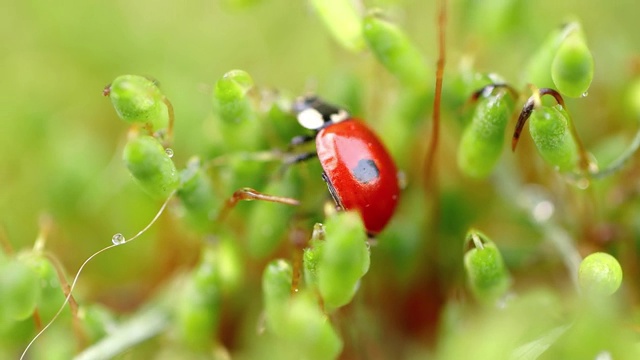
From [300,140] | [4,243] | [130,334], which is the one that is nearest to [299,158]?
[300,140]

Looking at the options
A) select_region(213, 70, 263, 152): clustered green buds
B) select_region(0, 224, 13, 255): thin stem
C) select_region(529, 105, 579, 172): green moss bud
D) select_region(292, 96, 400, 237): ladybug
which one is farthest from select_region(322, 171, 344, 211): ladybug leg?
select_region(0, 224, 13, 255): thin stem

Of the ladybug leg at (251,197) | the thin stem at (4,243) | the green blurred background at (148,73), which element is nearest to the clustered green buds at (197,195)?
the ladybug leg at (251,197)

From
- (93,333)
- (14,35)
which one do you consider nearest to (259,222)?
(93,333)

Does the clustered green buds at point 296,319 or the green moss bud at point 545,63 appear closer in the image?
the clustered green buds at point 296,319

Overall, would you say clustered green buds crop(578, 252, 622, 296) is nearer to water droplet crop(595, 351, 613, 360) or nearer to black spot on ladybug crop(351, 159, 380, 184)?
water droplet crop(595, 351, 613, 360)

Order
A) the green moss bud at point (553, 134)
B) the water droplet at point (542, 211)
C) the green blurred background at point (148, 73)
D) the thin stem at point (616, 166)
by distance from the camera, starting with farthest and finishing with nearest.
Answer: the green blurred background at point (148, 73), the water droplet at point (542, 211), the thin stem at point (616, 166), the green moss bud at point (553, 134)

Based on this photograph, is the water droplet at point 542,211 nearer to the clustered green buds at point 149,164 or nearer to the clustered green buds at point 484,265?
the clustered green buds at point 484,265
